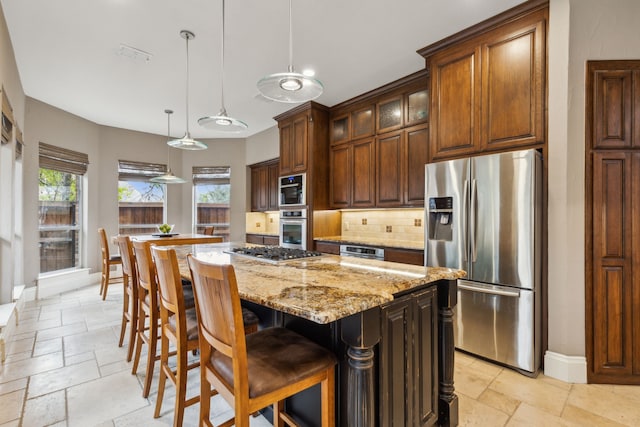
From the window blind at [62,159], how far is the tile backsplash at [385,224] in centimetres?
452

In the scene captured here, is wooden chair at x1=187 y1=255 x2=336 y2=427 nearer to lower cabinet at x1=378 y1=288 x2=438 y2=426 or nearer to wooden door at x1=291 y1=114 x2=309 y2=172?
lower cabinet at x1=378 y1=288 x2=438 y2=426

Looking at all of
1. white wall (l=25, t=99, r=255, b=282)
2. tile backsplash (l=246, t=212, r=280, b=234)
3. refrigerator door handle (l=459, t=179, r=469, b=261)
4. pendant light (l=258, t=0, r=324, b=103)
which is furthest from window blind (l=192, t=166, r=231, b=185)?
refrigerator door handle (l=459, t=179, r=469, b=261)

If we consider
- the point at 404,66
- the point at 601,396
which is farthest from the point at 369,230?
the point at 601,396

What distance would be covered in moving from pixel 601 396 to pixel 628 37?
2.55 m

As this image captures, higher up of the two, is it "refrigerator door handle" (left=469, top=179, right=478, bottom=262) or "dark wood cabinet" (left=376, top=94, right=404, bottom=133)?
"dark wood cabinet" (left=376, top=94, right=404, bottom=133)

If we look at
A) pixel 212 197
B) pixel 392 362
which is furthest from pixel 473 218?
pixel 212 197

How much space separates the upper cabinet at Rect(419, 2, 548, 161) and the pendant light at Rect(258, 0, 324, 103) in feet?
4.90

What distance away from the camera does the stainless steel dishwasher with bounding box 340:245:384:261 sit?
3.42m

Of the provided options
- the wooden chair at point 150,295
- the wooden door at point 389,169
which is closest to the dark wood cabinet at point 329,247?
the wooden door at point 389,169

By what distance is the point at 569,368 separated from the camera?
2.17 metres

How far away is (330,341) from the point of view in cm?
136

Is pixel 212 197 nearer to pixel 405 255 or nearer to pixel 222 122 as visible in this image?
pixel 222 122

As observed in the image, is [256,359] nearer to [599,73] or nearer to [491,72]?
[491,72]

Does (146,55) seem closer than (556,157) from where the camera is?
No
